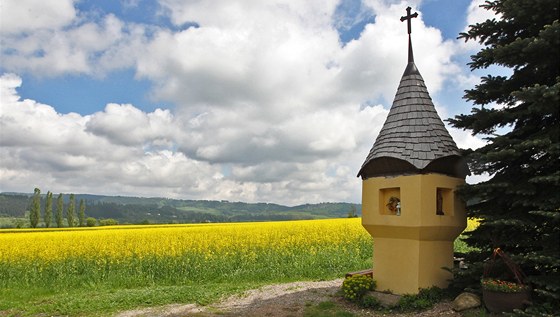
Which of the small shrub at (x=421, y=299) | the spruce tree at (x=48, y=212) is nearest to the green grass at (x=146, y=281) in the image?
the small shrub at (x=421, y=299)

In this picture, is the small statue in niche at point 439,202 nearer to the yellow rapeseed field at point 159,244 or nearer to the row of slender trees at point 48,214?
the yellow rapeseed field at point 159,244

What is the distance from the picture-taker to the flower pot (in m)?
7.75

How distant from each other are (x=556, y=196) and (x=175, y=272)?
12247 mm

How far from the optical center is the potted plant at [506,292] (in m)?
7.76

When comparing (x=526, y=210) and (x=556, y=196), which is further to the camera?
(x=526, y=210)

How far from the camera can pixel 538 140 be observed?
291 inches

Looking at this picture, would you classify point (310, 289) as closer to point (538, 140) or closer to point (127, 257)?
point (538, 140)

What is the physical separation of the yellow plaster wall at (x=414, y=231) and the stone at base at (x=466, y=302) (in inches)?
39.8

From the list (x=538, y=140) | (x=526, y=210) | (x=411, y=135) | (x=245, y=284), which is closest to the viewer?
(x=538, y=140)

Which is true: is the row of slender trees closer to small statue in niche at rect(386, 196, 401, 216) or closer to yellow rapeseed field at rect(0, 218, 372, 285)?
yellow rapeseed field at rect(0, 218, 372, 285)

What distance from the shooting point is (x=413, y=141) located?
10.1 meters

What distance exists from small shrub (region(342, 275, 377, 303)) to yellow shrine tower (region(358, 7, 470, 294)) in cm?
26

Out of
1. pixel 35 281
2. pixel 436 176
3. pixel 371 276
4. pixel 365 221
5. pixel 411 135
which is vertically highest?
pixel 411 135

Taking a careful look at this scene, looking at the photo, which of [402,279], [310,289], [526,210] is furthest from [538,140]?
[310,289]
